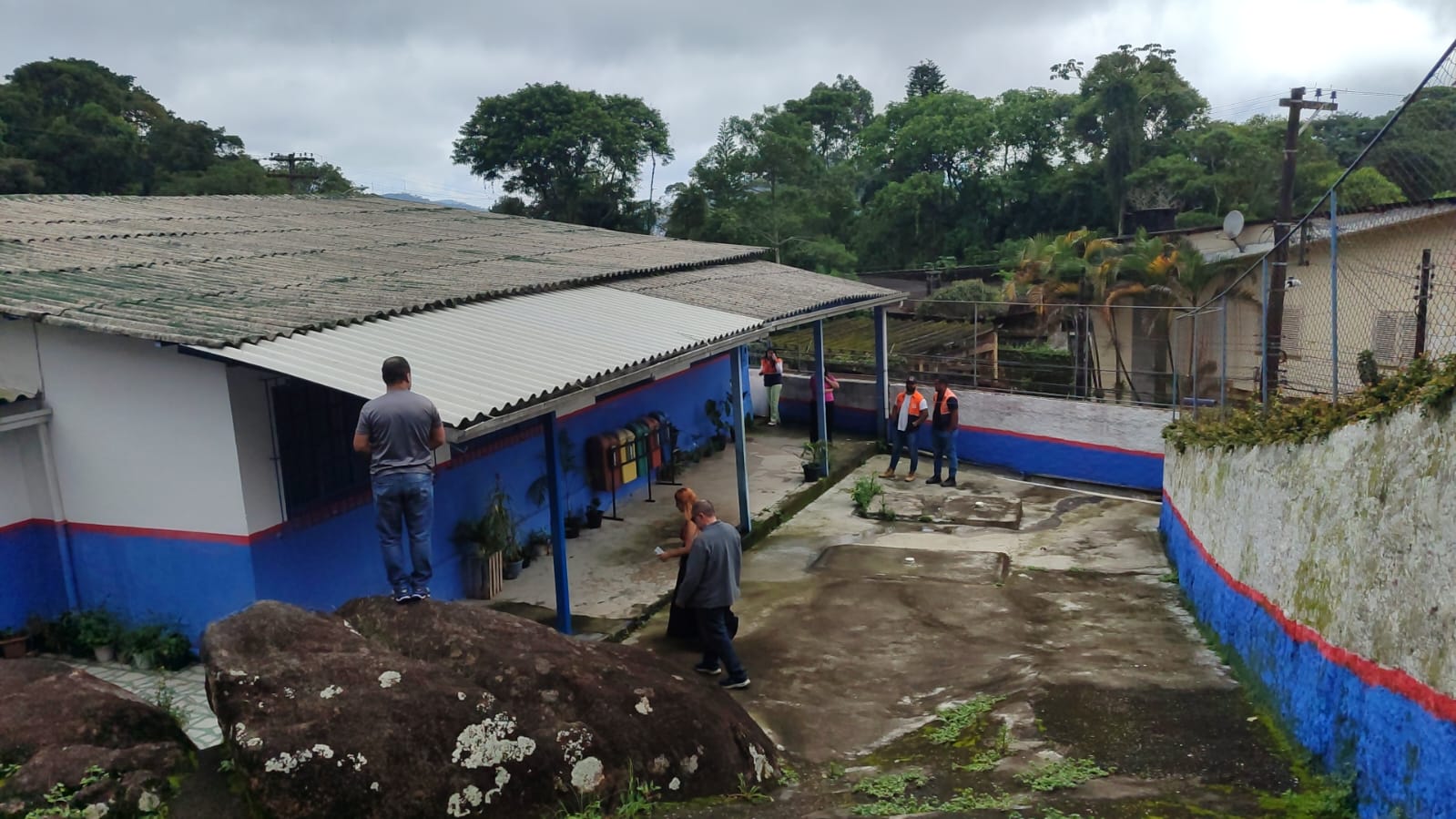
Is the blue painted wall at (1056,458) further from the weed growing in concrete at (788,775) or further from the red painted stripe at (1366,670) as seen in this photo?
the weed growing in concrete at (788,775)

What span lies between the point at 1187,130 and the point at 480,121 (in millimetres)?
28373

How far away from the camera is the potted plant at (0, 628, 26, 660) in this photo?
738 centimetres

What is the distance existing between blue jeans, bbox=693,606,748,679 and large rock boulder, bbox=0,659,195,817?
3.53 meters

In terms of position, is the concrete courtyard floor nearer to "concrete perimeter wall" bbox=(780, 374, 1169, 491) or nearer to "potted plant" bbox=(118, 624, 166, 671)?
"concrete perimeter wall" bbox=(780, 374, 1169, 491)

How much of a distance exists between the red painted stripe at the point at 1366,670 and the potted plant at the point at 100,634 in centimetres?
821

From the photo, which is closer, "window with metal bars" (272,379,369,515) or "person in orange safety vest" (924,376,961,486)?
"window with metal bars" (272,379,369,515)

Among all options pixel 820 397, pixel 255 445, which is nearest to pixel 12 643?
pixel 255 445

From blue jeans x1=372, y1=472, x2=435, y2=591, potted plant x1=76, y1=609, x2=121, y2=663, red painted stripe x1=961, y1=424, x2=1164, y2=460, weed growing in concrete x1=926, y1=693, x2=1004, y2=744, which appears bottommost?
red painted stripe x1=961, y1=424, x2=1164, y2=460

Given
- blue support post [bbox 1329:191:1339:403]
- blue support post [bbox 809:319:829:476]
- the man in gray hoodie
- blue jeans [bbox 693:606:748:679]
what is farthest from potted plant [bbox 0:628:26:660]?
blue support post [bbox 809:319:829:476]

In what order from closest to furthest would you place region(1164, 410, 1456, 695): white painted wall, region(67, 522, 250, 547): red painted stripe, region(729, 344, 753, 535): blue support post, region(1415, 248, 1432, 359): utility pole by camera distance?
1. region(1164, 410, 1456, 695): white painted wall
2. region(1415, 248, 1432, 359): utility pole
3. region(67, 522, 250, 547): red painted stripe
4. region(729, 344, 753, 535): blue support post

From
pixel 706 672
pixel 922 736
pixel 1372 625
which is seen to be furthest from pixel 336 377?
pixel 1372 625

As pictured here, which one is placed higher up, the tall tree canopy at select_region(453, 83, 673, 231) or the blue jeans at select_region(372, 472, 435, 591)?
the tall tree canopy at select_region(453, 83, 673, 231)

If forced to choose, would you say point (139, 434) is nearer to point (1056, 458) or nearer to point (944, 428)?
point (944, 428)

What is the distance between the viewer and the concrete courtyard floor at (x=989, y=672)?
5.41 metres
